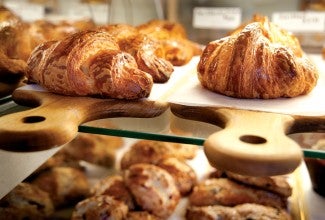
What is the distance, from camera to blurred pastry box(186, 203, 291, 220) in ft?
3.23

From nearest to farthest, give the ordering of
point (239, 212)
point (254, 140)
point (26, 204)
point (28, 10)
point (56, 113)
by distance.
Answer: point (254, 140)
point (56, 113)
point (239, 212)
point (26, 204)
point (28, 10)

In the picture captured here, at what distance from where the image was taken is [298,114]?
2.67 ft

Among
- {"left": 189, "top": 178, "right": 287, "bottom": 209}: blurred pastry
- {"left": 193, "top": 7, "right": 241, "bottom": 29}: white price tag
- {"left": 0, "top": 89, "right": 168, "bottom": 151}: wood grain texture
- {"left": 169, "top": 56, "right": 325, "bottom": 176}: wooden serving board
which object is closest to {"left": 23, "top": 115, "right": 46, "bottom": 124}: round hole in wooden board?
{"left": 0, "top": 89, "right": 168, "bottom": 151}: wood grain texture

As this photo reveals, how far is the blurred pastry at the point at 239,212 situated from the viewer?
986mm

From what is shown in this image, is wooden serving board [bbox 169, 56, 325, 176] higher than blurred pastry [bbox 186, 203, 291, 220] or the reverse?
higher

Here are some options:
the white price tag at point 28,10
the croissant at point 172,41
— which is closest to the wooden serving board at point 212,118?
the croissant at point 172,41

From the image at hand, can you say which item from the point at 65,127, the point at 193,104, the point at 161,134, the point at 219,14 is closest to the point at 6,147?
the point at 65,127

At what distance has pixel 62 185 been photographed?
1225mm

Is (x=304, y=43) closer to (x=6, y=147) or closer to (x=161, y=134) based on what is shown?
(x=161, y=134)

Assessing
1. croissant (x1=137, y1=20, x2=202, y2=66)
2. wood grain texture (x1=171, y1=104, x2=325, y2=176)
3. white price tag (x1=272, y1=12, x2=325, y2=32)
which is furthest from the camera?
white price tag (x1=272, y1=12, x2=325, y2=32)

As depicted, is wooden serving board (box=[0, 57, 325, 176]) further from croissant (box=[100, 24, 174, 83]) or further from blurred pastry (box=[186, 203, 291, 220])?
blurred pastry (box=[186, 203, 291, 220])

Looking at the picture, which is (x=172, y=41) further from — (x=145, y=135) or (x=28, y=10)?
(x=28, y=10)

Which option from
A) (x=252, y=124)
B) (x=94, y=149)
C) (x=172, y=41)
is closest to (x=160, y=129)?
(x=252, y=124)

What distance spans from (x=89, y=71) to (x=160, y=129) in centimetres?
20
